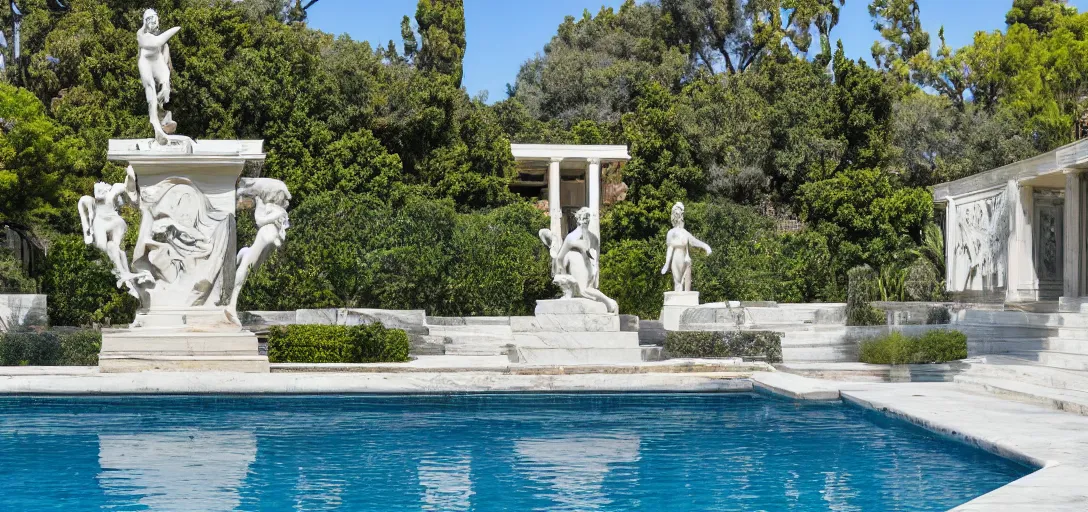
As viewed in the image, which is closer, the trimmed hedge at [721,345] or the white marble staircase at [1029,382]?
the white marble staircase at [1029,382]

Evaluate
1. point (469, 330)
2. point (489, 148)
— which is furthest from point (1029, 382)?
point (489, 148)

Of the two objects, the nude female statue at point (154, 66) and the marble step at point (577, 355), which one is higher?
the nude female statue at point (154, 66)

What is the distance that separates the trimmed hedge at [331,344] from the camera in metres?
16.5

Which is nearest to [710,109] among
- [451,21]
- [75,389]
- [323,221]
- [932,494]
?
[451,21]

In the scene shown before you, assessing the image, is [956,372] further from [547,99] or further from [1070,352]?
[547,99]

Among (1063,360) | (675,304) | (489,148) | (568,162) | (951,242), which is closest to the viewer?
(1063,360)

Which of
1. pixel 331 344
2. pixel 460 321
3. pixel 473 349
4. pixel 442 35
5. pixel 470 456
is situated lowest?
pixel 470 456

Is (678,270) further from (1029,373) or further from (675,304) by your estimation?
(1029,373)

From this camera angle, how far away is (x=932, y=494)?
792 centimetres

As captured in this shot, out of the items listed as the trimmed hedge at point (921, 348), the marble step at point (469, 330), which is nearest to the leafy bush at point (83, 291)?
the marble step at point (469, 330)

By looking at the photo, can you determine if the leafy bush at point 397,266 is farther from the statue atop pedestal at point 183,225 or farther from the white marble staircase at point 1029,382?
the white marble staircase at point 1029,382

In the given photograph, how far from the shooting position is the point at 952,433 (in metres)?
9.97

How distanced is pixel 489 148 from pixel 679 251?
1535 centimetres

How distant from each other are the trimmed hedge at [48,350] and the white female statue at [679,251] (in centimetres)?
1055
